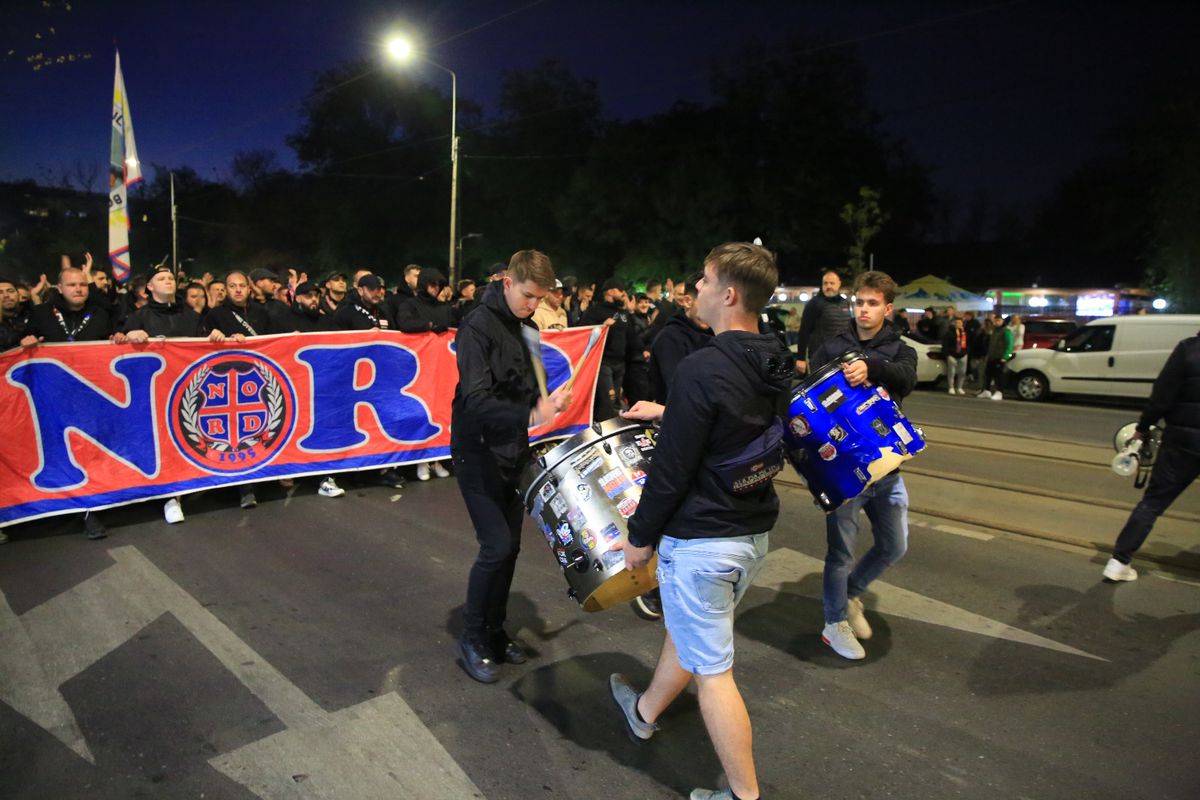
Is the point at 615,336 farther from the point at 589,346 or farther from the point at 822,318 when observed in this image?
the point at 822,318

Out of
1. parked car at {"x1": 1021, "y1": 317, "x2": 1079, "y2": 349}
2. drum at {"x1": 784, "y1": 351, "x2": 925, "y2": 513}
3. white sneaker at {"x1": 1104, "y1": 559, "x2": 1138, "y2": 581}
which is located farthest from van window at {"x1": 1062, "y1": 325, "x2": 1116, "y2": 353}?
drum at {"x1": 784, "y1": 351, "x2": 925, "y2": 513}

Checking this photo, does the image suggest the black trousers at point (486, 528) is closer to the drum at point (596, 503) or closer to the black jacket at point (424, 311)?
the drum at point (596, 503)

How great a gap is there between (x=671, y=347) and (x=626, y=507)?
35.8 inches

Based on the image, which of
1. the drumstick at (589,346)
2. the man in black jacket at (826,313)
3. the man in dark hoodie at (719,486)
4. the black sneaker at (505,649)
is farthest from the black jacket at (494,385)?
the drumstick at (589,346)

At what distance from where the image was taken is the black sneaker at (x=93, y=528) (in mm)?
5895

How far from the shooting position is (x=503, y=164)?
42625 mm

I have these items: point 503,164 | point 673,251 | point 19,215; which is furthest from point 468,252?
point 19,215

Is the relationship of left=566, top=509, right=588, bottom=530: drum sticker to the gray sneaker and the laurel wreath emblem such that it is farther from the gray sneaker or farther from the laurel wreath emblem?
the laurel wreath emblem

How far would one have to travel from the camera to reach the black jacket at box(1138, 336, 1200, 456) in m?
4.78

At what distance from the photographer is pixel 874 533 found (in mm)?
4109

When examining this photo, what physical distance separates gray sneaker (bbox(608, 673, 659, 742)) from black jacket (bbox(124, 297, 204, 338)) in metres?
5.26

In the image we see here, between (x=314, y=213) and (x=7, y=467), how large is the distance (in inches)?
2050

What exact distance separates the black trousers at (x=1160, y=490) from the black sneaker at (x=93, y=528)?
7.19 meters

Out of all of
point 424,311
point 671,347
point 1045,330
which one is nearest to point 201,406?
point 424,311
